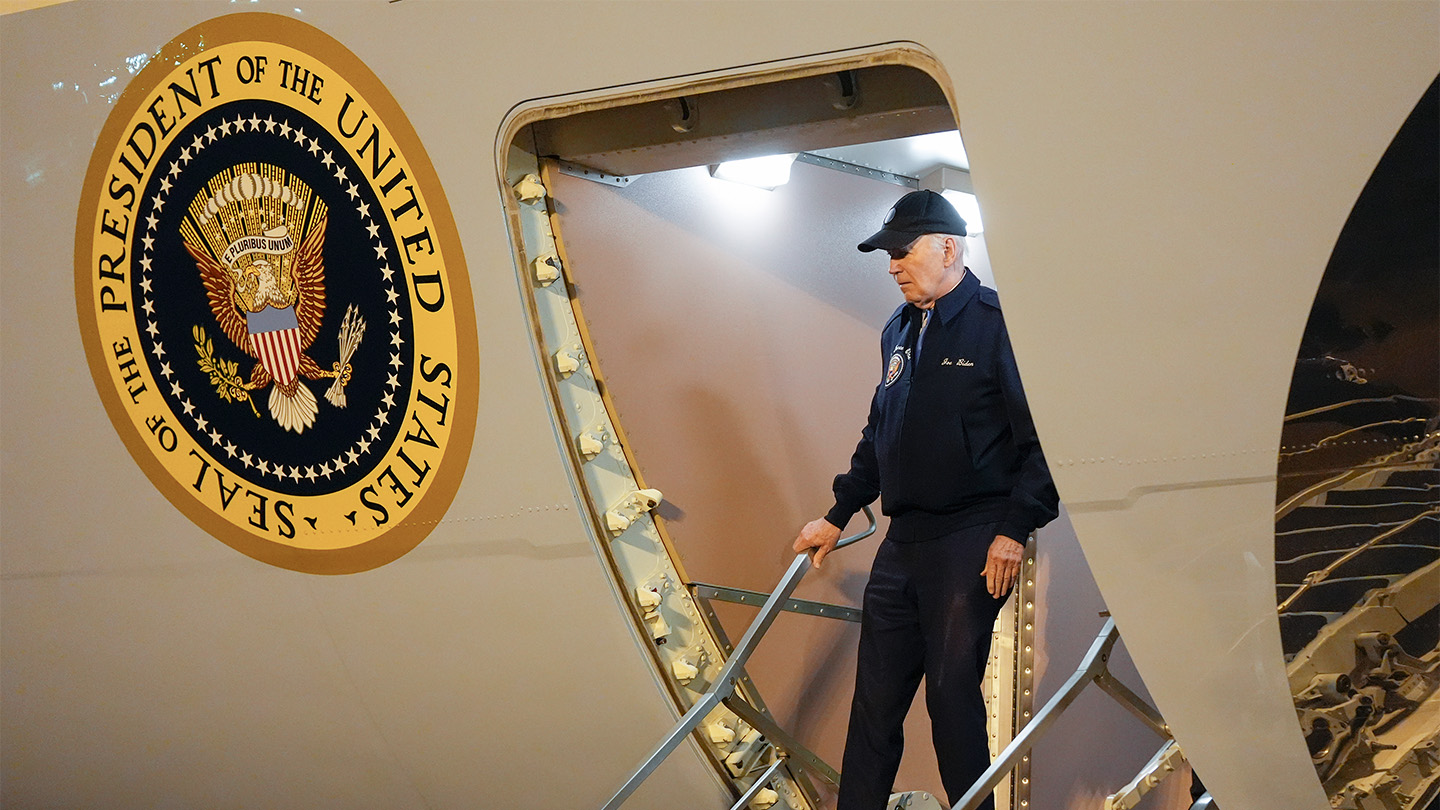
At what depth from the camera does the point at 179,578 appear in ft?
8.99

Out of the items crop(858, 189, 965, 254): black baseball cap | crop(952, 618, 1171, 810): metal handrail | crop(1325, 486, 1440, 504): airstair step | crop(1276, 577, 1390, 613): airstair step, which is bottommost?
crop(952, 618, 1171, 810): metal handrail

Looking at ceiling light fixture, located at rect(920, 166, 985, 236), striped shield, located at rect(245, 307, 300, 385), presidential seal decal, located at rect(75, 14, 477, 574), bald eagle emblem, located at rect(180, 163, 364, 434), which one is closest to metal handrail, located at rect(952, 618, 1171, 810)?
presidential seal decal, located at rect(75, 14, 477, 574)

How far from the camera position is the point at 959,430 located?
250 cm

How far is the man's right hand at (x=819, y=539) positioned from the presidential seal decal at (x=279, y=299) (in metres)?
0.94

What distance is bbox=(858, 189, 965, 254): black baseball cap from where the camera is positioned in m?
2.63

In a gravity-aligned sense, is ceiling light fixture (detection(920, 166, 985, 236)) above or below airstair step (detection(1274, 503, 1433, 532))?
above

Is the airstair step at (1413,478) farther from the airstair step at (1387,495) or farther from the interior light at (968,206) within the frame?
the interior light at (968,206)

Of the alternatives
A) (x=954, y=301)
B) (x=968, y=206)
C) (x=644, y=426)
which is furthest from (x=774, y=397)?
(x=968, y=206)

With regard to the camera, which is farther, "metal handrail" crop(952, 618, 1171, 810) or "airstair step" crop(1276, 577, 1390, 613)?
"metal handrail" crop(952, 618, 1171, 810)

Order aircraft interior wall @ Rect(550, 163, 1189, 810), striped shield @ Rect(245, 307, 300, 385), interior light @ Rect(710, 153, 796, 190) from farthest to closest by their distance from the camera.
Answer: interior light @ Rect(710, 153, 796, 190), aircraft interior wall @ Rect(550, 163, 1189, 810), striped shield @ Rect(245, 307, 300, 385)

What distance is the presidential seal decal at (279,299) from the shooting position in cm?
230

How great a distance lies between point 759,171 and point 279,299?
4.80 ft

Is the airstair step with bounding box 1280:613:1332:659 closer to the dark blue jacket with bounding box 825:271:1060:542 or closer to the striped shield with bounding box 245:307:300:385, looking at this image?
the dark blue jacket with bounding box 825:271:1060:542

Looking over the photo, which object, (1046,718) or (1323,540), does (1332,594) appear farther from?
(1046,718)
